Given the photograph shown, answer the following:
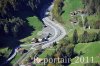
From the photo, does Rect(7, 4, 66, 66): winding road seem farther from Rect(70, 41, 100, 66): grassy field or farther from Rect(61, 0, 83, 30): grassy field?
Rect(70, 41, 100, 66): grassy field

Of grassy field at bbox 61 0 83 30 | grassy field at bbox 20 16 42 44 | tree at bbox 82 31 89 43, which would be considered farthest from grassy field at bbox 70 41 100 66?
grassy field at bbox 61 0 83 30

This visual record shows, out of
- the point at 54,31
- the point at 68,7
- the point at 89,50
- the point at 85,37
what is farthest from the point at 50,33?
the point at 89,50

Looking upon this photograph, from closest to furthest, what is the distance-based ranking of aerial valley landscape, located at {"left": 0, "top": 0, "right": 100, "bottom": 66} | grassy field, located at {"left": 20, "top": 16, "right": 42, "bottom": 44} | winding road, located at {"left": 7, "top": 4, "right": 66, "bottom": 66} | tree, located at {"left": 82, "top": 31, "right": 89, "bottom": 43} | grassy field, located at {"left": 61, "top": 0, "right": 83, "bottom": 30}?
aerial valley landscape, located at {"left": 0, "top": 0, "right": 100, "bottom": 66} < winding road, located at {"left": 7, "top": 4, "right": 66, "bottom": 66} < tree, located at {"left": 82, "top": 31, "right": 89, "bottom": 43} < grassy field, located at {"left": 20, "top": 16, "right": 42, "bottom": 44} < grassy field, located at {"left": 61, "top": 0, "right": 83, "bottom": 30}

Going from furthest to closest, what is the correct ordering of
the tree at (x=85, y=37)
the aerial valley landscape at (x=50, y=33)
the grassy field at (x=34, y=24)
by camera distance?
the grassy field at (x=34, y=24) → the tree at (x=85, y=37) → the aerial valley landscape at (x=50, y=33)

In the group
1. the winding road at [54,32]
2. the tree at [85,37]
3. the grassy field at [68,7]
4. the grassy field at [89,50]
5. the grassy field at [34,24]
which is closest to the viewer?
the grassy field at [89,50]

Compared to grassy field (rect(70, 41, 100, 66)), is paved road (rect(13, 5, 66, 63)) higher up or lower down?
higher up

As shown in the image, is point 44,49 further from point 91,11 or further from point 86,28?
point 91,11

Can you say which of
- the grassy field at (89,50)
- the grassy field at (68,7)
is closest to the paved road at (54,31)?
the grassy field at (68,7)

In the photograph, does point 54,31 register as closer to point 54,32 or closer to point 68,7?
point 54,32

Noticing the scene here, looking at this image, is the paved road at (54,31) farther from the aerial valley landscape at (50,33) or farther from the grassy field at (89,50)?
Result: the grassy field at (89,50)

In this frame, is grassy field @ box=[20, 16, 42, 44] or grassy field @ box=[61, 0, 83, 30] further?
grassy field @ box=[61, 0, 83, 30]
